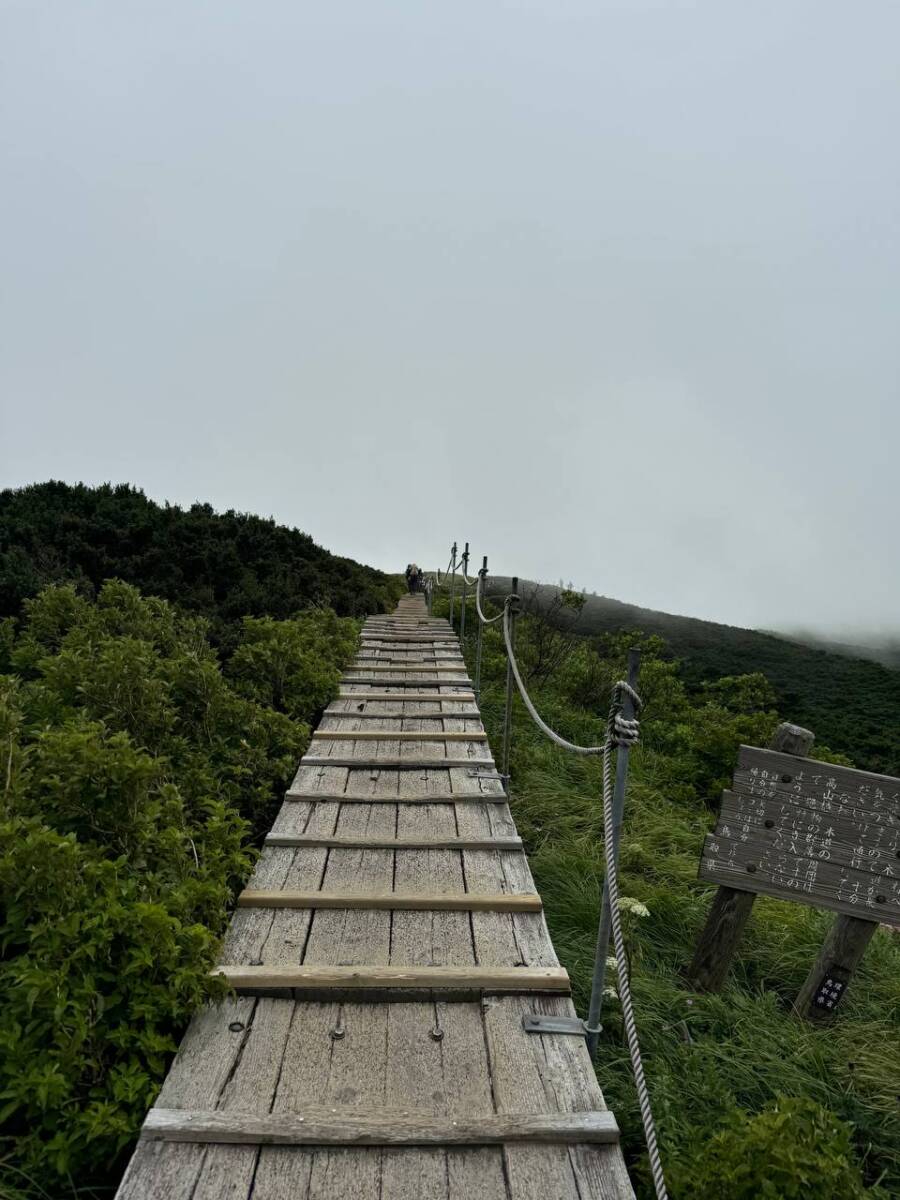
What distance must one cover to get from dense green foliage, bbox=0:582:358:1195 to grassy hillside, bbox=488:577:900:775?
33.7 ft

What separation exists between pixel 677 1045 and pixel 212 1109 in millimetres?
1907

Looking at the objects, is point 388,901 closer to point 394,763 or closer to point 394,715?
point 394,763

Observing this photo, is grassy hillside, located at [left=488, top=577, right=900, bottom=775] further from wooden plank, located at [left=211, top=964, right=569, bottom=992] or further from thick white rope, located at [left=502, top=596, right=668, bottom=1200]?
thick white rope, located at [left=502, top=596, right=668, bottom=1200]

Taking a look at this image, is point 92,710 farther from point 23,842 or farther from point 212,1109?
point 212,1109

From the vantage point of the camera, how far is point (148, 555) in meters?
9.75

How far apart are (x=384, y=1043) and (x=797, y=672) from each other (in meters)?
21.0

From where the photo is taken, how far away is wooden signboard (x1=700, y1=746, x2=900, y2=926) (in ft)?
10.3

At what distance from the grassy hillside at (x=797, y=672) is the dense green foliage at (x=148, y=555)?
5.88 meters

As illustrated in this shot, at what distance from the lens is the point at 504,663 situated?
9914 millimetres

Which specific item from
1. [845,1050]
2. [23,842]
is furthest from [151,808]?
[845,1050]

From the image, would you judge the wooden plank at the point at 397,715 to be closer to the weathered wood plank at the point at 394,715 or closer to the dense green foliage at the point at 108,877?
the weathered wood plank at the point at 394,715

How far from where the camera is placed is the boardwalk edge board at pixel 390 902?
327 centimetres

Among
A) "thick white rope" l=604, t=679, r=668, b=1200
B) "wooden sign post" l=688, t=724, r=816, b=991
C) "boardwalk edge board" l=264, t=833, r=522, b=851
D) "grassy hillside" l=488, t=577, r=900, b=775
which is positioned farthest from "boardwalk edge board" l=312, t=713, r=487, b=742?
"grassy hillside" l=488, t=577, r=900, b=775

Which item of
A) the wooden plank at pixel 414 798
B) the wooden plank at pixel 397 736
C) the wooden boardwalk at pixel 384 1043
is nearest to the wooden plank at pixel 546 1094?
the wooden boardwalk at pixel 384 1043
